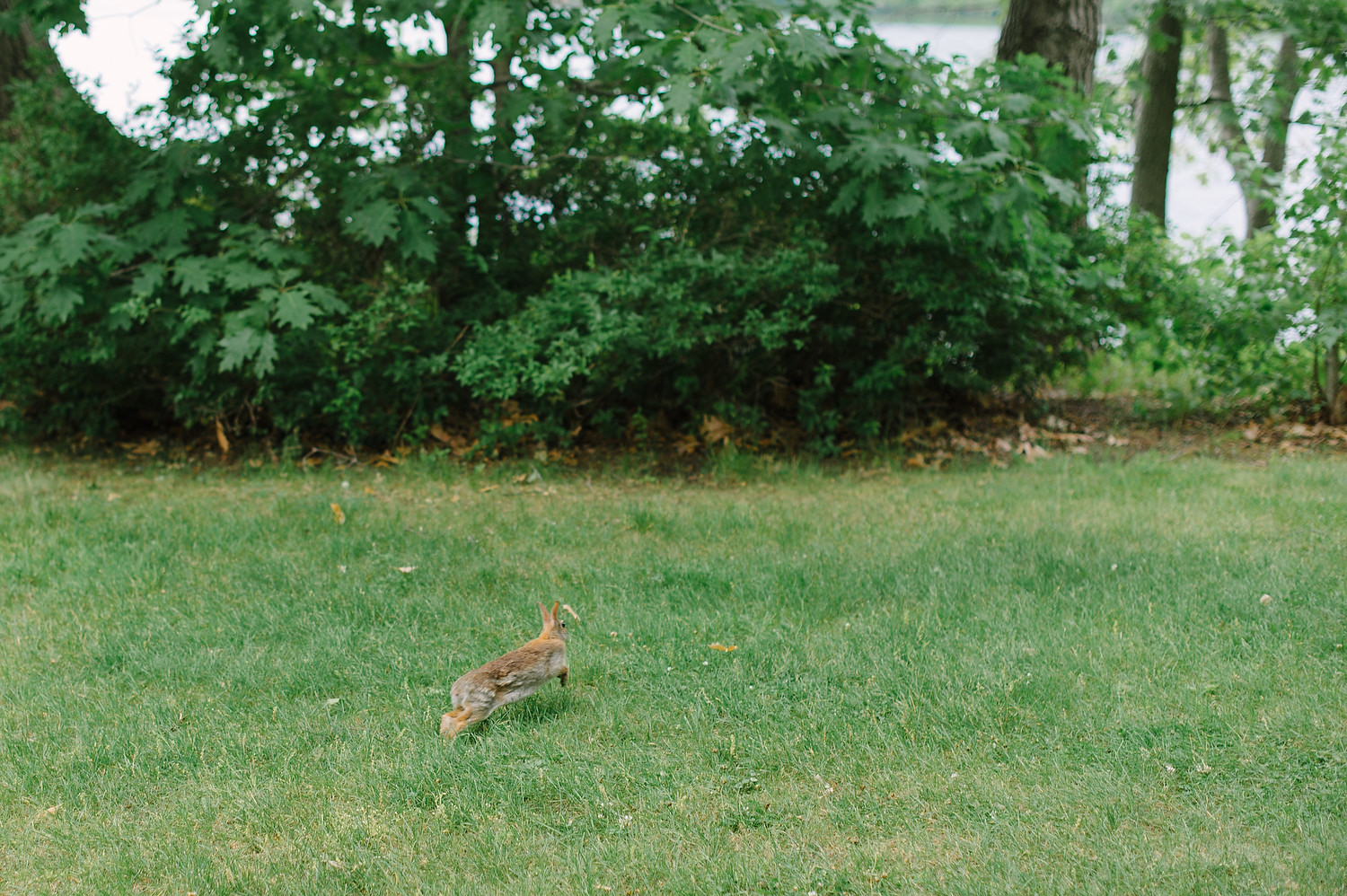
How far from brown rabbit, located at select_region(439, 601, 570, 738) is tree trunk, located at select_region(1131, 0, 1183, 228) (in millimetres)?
11365

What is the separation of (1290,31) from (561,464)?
8257mm

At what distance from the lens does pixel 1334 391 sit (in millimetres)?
8328

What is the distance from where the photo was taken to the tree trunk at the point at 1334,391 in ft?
27.0

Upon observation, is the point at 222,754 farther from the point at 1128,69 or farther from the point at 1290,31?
the point at 1128,69

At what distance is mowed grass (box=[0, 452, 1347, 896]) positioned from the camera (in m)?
2.80

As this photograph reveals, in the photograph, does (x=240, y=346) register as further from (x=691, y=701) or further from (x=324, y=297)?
(x=691, y=701)

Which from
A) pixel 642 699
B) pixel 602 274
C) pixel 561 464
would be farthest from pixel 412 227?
pixel 642 699

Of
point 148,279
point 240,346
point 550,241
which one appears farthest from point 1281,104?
point 148,279

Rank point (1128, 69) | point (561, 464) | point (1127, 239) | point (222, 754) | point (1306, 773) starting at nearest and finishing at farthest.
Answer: point (1306, 773) → point (222, 754) → point (561, 464) → point (1127, 239) → point (1128, 69)

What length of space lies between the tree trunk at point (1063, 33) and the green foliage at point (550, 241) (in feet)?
5.20

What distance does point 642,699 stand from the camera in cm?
373

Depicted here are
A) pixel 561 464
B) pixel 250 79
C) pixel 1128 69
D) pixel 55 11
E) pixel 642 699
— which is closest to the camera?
pixel 642 699

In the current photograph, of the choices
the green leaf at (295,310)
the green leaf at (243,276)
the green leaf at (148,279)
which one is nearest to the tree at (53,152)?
the green leaf at (148,279)

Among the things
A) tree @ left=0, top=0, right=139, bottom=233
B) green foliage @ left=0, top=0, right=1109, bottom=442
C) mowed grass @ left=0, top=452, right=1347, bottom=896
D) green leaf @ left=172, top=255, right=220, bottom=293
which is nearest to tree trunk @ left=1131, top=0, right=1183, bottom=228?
green foliage @ left=0, top=0, right=1109, bottom=442
